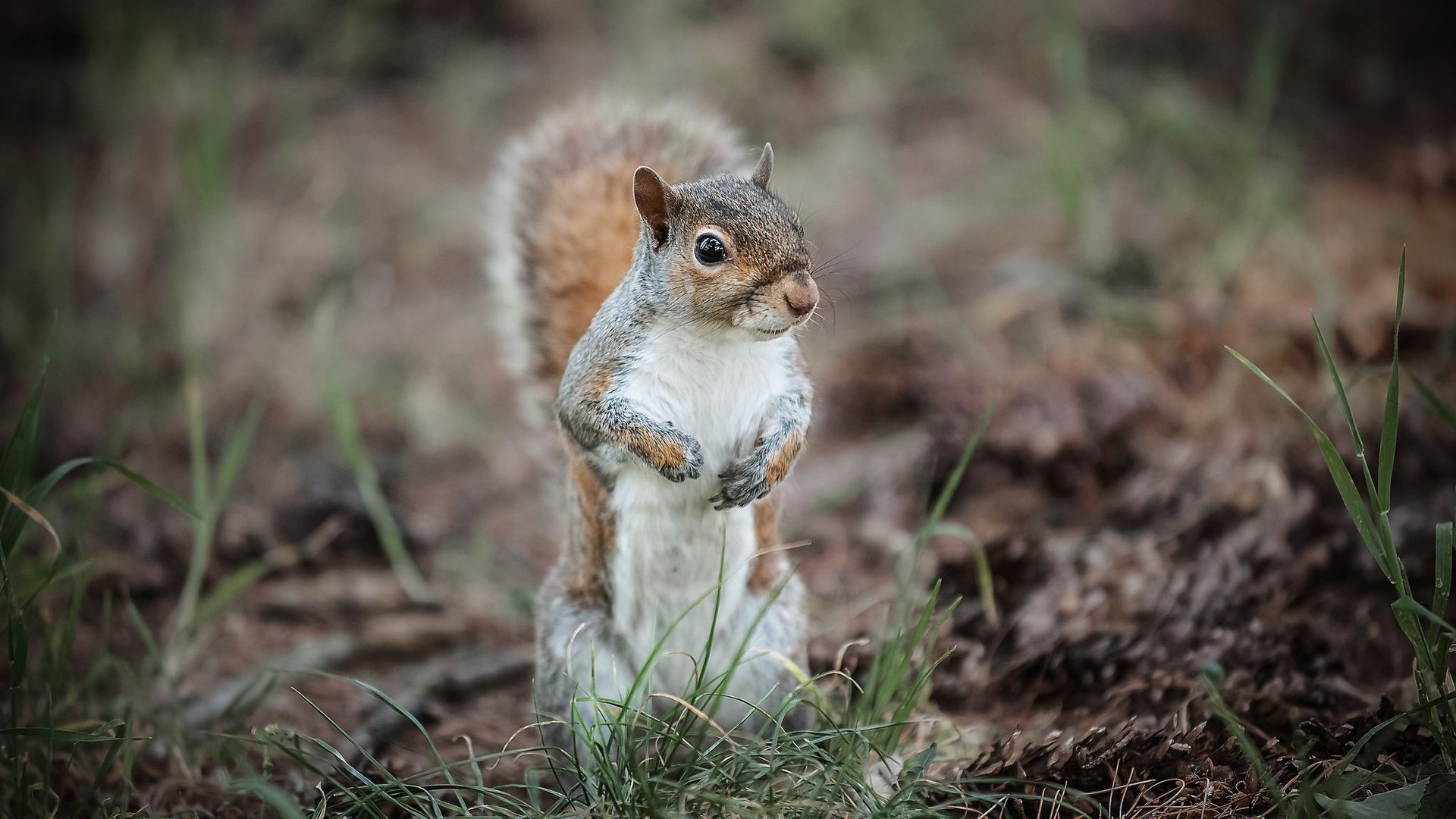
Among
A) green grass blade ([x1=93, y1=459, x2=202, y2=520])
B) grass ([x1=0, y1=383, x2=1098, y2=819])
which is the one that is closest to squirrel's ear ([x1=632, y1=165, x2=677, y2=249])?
grass ([x1=0, y1=383, x2=1098, y2=819])

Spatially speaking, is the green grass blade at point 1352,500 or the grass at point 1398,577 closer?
the grass at point 1398,577

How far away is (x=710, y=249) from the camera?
2221 mm

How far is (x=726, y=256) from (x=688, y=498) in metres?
0.54

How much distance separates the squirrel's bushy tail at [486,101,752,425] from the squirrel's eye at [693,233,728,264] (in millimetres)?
622

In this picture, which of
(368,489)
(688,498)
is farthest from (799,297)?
(368,489)

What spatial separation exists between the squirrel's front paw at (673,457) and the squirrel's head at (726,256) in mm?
256

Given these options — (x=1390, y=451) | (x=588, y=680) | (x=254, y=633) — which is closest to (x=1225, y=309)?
(x=1390, y=451)

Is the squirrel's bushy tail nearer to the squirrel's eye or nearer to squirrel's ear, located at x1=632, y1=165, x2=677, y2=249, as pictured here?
squirrel's ear, located at x1=632, y1=165, x2=677, y2=249

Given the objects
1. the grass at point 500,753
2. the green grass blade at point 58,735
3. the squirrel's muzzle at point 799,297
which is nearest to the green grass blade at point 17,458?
the grass at point 500,753

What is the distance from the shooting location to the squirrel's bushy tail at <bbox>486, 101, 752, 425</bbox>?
2887 millimetres

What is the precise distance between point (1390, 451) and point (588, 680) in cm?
166

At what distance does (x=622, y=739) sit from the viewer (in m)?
2.06

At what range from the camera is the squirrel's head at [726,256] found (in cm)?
217

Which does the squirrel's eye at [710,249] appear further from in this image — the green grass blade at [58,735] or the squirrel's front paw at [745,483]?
the green grass blade at [58,735]
